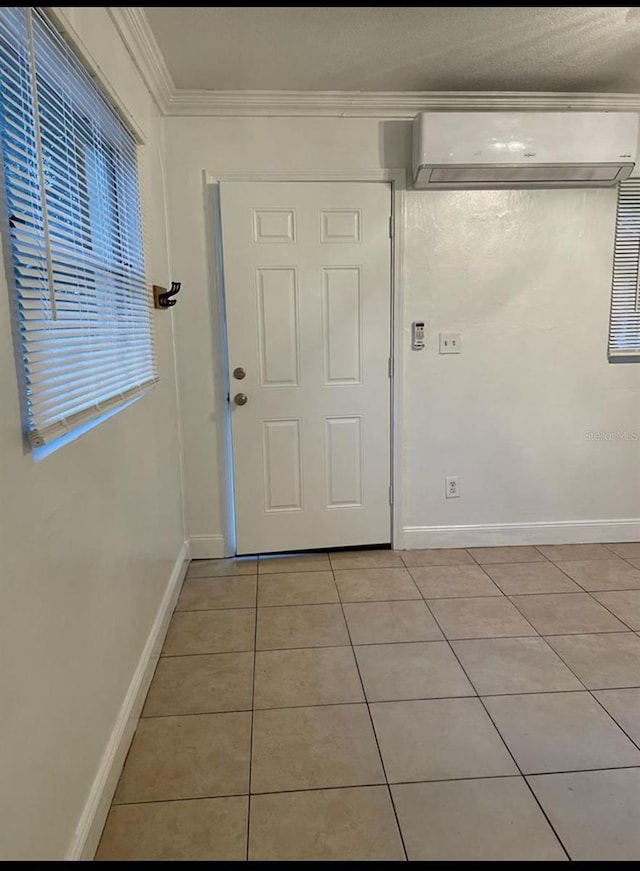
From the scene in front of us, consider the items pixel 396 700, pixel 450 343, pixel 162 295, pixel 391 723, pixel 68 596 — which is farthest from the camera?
pixel 450 343

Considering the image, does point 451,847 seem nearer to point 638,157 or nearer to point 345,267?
point 345,267

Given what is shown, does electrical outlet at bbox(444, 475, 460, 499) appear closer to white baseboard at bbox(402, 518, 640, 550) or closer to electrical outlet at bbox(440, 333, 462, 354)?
white baseboard at bbox(402, 518, 640, 550)

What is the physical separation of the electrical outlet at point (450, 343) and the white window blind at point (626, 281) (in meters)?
0.85

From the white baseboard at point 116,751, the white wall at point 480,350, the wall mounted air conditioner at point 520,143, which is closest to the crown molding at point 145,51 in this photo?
the white wall at point 480,350

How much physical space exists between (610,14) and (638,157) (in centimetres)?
107

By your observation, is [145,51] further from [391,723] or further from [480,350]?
[391,723]

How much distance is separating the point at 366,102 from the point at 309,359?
4.18 ft

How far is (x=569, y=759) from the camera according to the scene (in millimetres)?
1631

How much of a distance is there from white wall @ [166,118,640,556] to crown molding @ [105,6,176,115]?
0.19 meters

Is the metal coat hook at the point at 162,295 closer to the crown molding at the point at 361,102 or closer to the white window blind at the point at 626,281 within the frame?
the crown molding at the point at 361,102

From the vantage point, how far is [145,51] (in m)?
2.18

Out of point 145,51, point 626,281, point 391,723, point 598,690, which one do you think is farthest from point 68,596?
point 626,281

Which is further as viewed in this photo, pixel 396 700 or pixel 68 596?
pixel 396 700

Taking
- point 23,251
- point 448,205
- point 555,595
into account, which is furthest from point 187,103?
point 555,595
